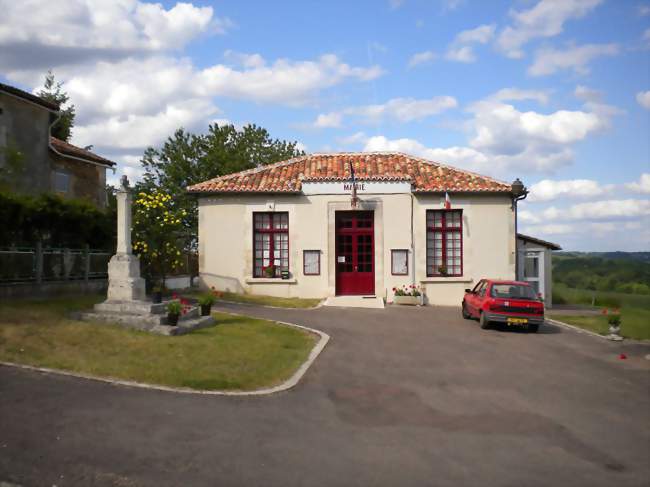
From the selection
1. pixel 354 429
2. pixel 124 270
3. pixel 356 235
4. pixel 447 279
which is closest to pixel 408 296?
pixel 447 279

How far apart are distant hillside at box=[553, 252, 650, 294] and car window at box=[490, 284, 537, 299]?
10670mm

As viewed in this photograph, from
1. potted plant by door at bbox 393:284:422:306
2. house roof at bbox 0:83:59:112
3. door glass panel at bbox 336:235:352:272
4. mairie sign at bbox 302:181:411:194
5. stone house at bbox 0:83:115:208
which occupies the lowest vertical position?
potted plant by door at bbox 393:284:422:306

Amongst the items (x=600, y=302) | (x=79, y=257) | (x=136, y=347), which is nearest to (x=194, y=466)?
(x=136, y=347)

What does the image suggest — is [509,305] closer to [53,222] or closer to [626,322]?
[626,322]

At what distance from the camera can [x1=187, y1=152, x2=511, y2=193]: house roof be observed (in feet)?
71.4

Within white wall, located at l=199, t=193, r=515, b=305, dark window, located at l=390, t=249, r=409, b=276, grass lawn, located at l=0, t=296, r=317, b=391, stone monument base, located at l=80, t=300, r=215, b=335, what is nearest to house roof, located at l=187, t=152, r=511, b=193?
white wall, located at l=199, t=193, r=515, b=305

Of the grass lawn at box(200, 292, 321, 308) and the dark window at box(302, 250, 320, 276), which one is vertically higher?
the dark window at box(302, 250, 320, 276)

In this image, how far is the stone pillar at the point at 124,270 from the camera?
42.7 ft

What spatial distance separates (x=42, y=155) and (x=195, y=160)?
623 inches

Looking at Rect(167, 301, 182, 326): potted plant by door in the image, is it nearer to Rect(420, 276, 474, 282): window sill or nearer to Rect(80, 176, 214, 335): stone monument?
Rect(80, 176, 214, 335): stone monument

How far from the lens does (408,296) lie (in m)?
21.0

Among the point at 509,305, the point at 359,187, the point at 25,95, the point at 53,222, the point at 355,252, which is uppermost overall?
the point at 25,95

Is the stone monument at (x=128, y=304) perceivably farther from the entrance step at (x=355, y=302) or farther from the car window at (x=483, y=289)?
the car window at (x=483, y=289)

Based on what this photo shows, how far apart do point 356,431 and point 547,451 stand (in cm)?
217
